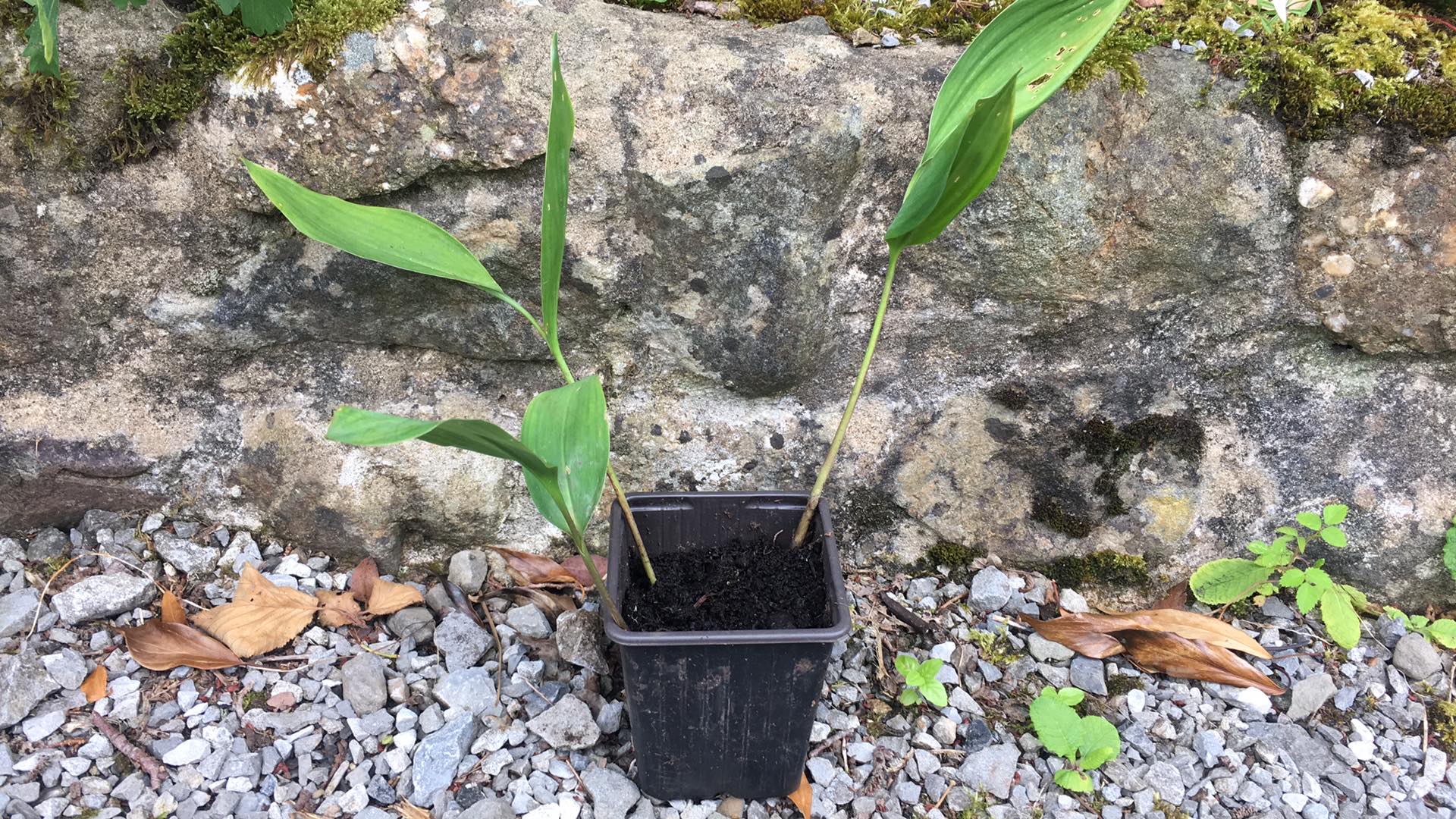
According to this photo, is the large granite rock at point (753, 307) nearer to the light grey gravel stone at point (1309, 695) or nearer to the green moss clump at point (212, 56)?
the green moss clump at point (212, 56)

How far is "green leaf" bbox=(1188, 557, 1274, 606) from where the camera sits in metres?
1.58

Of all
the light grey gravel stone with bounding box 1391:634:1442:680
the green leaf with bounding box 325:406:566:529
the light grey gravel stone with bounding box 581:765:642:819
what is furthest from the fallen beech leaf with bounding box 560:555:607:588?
the light grey gravel stone with bounding box 1391:634:1442:680

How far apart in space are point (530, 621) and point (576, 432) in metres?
0.64

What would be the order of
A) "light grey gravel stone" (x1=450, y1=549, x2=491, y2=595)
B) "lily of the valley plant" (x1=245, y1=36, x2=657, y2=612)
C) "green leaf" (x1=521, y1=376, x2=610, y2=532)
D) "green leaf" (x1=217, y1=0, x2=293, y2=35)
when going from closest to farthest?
"lily of the valley plant" (x1=245, y1=36, x2=657, y2=612)
"green leaf" (x1=521, y1=376, x2=610, y2=532)
"green leaf" (x1=217, y1=0, x2=293, y2=35)
"light grey gravel stone" (x1=450, y1=549, x2=491, y2=595)

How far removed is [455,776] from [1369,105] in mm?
1631

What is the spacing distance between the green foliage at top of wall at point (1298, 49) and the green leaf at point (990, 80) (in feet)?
1.09

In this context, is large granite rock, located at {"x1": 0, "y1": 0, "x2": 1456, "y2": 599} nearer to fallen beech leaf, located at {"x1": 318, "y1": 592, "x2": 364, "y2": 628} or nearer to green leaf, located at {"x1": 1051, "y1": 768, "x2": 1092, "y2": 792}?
fallen beech leaf, located at {"x1": 318, "y1": 592, "x2": 364, "y2": 628}

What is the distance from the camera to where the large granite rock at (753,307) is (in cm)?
136

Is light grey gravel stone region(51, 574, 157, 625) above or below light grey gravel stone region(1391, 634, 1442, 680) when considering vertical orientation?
below

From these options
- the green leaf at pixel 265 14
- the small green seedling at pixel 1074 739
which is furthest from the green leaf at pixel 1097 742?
the green leaf at pixel 265 14

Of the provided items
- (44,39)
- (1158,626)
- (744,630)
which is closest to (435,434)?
(744,630)

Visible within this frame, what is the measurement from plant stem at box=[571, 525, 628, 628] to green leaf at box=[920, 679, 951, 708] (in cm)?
49

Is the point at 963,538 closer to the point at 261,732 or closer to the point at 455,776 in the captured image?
the point at 455,776

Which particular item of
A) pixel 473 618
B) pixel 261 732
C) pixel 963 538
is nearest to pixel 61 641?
pixel 261 732
